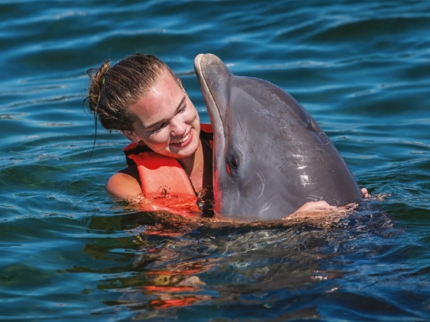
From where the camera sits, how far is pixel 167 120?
750cm

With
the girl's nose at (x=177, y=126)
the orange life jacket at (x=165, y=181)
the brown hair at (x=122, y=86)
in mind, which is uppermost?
the brown hair at (x=122, y=86)

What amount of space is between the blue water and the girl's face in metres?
0.73

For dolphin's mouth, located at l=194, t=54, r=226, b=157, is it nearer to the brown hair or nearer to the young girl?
the young girl

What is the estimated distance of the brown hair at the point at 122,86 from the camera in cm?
746

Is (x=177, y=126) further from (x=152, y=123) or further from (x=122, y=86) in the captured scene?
(x=122, y=86)

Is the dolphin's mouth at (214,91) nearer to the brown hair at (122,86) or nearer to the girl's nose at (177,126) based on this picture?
the girl's nose at (177,126)

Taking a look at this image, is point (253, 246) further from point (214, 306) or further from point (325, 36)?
point (325, 36)

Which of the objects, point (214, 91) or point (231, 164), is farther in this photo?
Result: point (214, 91)

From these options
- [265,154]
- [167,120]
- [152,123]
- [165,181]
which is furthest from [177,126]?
[265,154]

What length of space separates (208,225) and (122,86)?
4.81 ft

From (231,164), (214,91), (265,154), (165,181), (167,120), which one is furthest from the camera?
(165,181)

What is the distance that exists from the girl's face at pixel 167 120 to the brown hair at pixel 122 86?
0.06 m

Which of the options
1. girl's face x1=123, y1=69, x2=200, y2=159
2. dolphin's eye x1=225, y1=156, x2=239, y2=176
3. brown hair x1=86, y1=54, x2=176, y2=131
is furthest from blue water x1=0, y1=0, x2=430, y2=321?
brown hair x1=86, y1=54, x2=176, y2=131

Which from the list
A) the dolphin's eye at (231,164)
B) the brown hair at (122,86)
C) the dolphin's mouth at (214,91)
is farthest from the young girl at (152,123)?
the dolphin's eye at (231,164)
